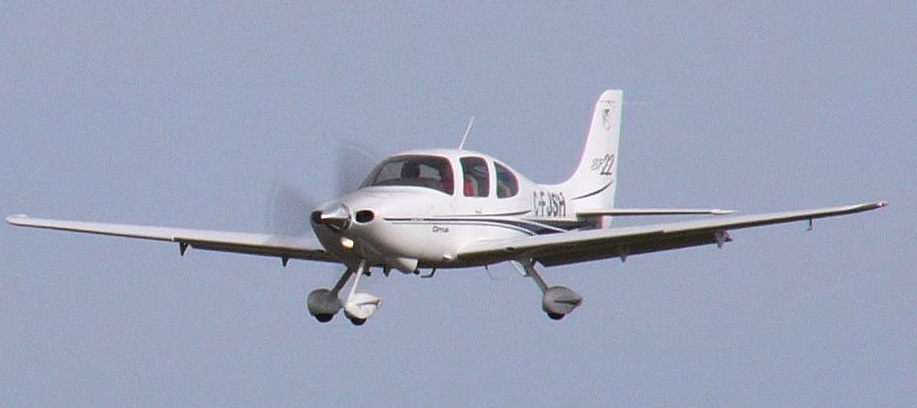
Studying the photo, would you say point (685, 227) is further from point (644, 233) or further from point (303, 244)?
point (303, 244)

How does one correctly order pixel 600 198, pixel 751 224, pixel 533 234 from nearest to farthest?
pixel 751 224
pixel 533 234
pixel 600 198

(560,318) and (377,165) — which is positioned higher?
(377,165)

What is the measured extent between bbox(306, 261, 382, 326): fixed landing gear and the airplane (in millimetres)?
11

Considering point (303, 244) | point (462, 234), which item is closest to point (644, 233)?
point (462, 234)

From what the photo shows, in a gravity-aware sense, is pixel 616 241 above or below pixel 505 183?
below

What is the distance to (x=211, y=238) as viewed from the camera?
27547 mm

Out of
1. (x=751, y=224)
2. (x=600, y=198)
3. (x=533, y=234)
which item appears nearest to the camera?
(x=751, y=224)

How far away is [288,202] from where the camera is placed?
1016 inches

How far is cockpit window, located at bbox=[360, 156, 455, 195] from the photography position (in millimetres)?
26016

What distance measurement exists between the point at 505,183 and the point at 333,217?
10.0ft

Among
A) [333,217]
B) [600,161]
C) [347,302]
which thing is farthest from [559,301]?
[600,161]

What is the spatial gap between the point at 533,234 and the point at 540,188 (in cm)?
94

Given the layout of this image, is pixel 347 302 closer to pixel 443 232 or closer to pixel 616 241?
pixel 443 232

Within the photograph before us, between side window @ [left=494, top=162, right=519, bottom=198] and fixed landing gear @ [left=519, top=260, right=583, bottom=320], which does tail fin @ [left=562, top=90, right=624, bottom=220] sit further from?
fixed landing gear @ [left=519, top=260, right=583, bottom=320]
